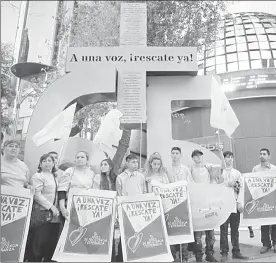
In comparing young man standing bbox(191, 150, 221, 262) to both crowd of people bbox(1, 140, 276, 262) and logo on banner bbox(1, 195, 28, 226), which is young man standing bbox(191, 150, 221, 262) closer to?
crowd of people bbox(1, 140, 276, 262)

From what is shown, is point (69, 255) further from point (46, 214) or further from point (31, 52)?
point (31, 52)

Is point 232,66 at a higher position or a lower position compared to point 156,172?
higher

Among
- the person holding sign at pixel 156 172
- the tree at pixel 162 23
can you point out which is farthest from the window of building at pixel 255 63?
the person holding sign at pixel 156 172

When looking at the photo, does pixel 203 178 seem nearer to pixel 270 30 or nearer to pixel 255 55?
pixel 255 55

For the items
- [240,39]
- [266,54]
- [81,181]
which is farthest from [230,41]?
[81,181]

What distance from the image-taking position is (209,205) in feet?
15.0

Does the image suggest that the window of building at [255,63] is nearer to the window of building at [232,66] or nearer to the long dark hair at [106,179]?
the window of building at [232,66]

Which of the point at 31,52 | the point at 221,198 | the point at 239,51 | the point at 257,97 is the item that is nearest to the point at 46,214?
the point at 221,198

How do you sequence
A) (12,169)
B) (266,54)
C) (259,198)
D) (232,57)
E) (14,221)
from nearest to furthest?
(14,221) < (12,169) < (259,198) < (266,54) < (232,57)

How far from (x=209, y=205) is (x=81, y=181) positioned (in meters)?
1.83

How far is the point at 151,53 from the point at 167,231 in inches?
143

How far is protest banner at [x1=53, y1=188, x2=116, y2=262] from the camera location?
394 cm

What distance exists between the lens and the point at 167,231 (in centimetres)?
437

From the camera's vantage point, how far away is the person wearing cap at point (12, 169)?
13.4 feet
